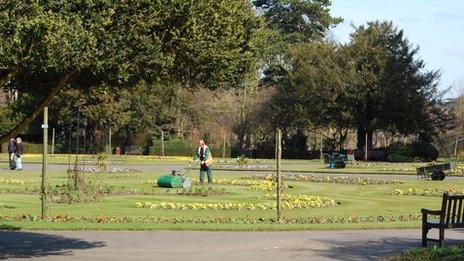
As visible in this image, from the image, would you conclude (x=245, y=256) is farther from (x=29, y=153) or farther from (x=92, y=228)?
(x=29, y=153)

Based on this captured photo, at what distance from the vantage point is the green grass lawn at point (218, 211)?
653 inches

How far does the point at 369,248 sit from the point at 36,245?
627cm

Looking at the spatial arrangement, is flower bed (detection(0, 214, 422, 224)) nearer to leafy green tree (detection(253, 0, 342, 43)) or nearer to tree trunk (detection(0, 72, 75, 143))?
tree trunk (detection(0, 72, 75, 143))

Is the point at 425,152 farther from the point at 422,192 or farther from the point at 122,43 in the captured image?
the point at 122,43

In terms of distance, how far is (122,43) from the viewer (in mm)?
9477

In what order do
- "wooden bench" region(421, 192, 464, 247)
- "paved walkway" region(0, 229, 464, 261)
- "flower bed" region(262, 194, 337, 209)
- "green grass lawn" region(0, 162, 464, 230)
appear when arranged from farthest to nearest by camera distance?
"flower bed" region(262, 194, 337, 209) < "green grass lawn" region(0, 162, 464, 230) < "wooden bench" region(421, 192, 464, 247) < "paved walkway" region(0, 229, 464, 261)

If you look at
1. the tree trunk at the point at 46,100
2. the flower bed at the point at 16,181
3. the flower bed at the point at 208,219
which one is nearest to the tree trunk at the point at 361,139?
the flower bed at the point at 16,181

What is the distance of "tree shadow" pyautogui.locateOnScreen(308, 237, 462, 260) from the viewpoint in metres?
12.5

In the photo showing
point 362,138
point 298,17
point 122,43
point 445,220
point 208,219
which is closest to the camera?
point 122,43

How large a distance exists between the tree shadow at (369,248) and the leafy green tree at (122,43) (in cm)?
381

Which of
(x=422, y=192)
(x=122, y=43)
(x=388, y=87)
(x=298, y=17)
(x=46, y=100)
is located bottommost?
(x=422, y=192)

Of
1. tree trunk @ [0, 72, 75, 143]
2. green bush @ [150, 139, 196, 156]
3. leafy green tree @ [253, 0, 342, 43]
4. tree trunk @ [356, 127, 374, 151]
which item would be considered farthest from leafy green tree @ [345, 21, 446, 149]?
tree trunk @ [0, 72, 75, 143]

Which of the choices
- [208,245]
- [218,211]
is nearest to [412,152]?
[218,211]

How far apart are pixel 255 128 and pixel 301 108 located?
8.15m
